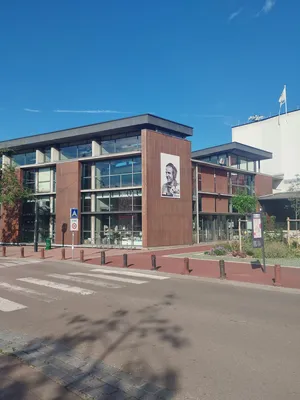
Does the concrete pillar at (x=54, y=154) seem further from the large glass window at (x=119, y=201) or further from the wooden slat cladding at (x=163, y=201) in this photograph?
the wooden slat cladding at (x=163, y=201)

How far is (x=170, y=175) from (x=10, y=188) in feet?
46.8

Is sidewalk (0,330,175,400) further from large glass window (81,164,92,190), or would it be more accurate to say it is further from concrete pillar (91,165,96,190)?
large glass window (81,164,92,190)

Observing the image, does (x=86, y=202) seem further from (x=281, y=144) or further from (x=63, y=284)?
(x=281, y=144)

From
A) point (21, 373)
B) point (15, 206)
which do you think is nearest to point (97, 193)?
point (15, 206)

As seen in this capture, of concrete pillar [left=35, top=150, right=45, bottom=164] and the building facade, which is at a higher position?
concrete pillar [left=35, top=150, right=45, bottom=164]

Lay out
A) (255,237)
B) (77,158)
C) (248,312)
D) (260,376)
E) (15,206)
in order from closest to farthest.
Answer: (260,376)
(248,312)
(255,237)
(77,158)
(15,206)

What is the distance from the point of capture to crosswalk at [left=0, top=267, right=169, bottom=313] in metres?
9.66

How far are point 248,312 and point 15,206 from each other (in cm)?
3074

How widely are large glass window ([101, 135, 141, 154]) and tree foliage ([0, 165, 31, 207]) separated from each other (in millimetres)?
8097

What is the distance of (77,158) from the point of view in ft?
107

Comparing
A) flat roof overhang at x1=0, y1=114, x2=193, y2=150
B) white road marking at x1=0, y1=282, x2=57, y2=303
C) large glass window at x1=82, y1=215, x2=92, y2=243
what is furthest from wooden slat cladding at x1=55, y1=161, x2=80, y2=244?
white road marking at x1=0, y1=282, x2=57, y2=303

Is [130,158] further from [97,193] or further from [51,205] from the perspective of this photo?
[51,205]

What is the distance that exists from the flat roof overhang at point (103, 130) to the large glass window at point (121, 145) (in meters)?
0.67

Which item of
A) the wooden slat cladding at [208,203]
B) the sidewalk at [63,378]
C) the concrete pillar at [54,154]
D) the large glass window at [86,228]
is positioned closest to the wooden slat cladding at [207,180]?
the wooden slat cladding at [208,203]
